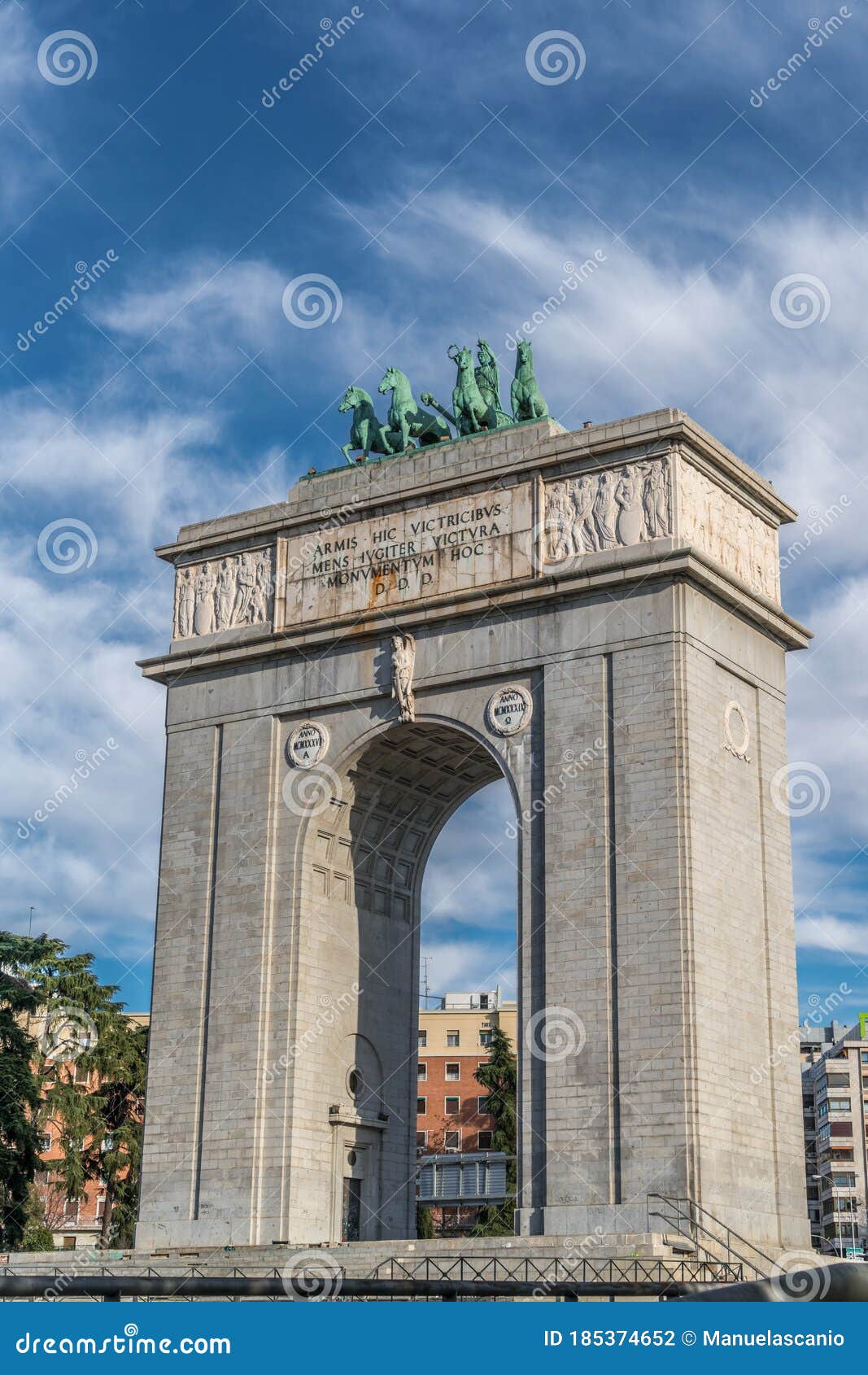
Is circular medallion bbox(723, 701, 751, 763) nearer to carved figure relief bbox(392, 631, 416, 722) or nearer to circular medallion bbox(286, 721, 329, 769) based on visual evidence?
carved figure relief bbox(392, 631, 416, 722)

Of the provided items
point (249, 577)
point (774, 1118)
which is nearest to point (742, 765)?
point (774, 1118)

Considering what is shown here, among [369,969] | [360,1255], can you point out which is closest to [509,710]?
[369,969]

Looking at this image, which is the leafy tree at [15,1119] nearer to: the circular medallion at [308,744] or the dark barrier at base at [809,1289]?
the circular medallion at [308,744]

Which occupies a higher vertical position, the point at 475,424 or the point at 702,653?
the point at 475,424

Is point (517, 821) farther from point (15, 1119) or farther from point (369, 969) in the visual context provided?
point (15, 1119)

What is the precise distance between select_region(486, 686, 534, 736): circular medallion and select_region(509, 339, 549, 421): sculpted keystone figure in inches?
241

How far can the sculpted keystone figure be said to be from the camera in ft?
117

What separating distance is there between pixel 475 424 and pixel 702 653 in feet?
25.8

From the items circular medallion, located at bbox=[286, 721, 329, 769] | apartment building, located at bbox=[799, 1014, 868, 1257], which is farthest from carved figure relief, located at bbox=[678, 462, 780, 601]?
apartment building, located at bbox=[799, 1014, 868, 1257]

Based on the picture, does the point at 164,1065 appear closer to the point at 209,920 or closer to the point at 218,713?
the point at 209,920

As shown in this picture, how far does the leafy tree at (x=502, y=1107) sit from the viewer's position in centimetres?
5397

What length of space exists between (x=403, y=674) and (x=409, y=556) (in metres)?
2.60

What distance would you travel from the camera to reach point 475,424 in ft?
119

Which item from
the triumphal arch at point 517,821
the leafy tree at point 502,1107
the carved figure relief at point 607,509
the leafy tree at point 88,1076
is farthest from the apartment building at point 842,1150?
the carved figure relief at point 607,509
